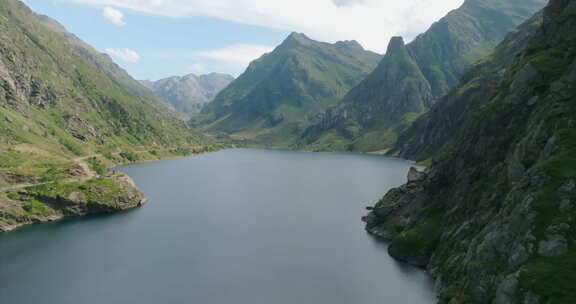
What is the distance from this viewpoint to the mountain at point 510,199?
189ft

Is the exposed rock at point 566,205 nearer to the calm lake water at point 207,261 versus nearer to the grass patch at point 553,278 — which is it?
the grass patch at point 553,278

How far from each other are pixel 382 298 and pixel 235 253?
140 feet

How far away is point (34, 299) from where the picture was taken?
7950 centimetres

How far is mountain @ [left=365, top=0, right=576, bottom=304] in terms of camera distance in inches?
2266

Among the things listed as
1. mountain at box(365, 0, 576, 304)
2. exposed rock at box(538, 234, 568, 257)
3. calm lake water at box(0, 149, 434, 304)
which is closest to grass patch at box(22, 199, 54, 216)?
calm lake water at box(0, 149, 434, 304)

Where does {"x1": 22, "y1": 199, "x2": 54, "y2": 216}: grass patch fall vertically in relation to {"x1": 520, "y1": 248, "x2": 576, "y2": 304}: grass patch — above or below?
below

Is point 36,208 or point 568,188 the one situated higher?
point 568,188

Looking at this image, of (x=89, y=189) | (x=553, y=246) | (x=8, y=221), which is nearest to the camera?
(x=553, y=246)

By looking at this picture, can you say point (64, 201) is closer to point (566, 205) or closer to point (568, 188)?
point (566, 205)

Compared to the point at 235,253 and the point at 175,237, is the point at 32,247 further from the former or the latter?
the point at 235,253

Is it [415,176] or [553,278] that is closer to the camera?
[553,278]

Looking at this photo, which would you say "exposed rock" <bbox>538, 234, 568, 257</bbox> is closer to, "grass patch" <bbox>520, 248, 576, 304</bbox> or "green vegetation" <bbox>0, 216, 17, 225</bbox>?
"grass patch" <bbox>520, 248, 576, 304</bbox>

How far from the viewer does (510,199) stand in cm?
7194

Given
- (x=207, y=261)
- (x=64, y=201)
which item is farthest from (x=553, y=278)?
(x=64, y=201)
